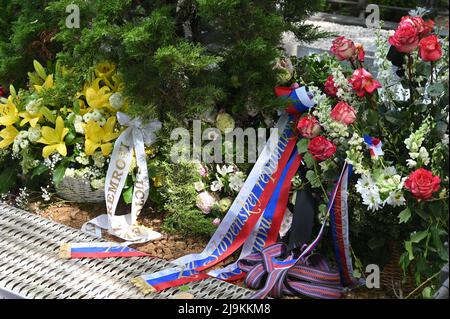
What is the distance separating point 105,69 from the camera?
346 centimetres

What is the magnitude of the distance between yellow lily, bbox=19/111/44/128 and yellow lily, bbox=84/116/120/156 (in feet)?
1.00

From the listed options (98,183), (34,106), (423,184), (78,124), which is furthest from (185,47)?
(423,184)

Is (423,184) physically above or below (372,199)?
above

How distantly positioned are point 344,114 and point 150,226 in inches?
46.0

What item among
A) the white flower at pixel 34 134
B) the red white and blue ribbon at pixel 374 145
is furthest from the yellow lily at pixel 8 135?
the red white and blue ribbon at pixel 374 145

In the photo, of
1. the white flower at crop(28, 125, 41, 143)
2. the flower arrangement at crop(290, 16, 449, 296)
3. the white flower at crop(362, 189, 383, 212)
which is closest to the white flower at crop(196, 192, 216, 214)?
the flower arrangement at crop(290, 16, 449, 296)

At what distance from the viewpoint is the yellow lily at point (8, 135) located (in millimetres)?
3555

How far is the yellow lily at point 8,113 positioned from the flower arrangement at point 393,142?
1530mm

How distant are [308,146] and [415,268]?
64cm

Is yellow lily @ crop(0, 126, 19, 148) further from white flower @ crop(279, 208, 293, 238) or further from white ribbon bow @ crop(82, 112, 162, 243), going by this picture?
white flower @ crop(279, 208, 293, 238)

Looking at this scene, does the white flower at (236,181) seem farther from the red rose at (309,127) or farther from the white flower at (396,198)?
the white flower at (396,198)

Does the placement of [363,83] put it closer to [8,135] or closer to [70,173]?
[70,173]

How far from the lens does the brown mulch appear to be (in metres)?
3.12

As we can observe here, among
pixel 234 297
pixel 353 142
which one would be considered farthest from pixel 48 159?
pixel 353 142
